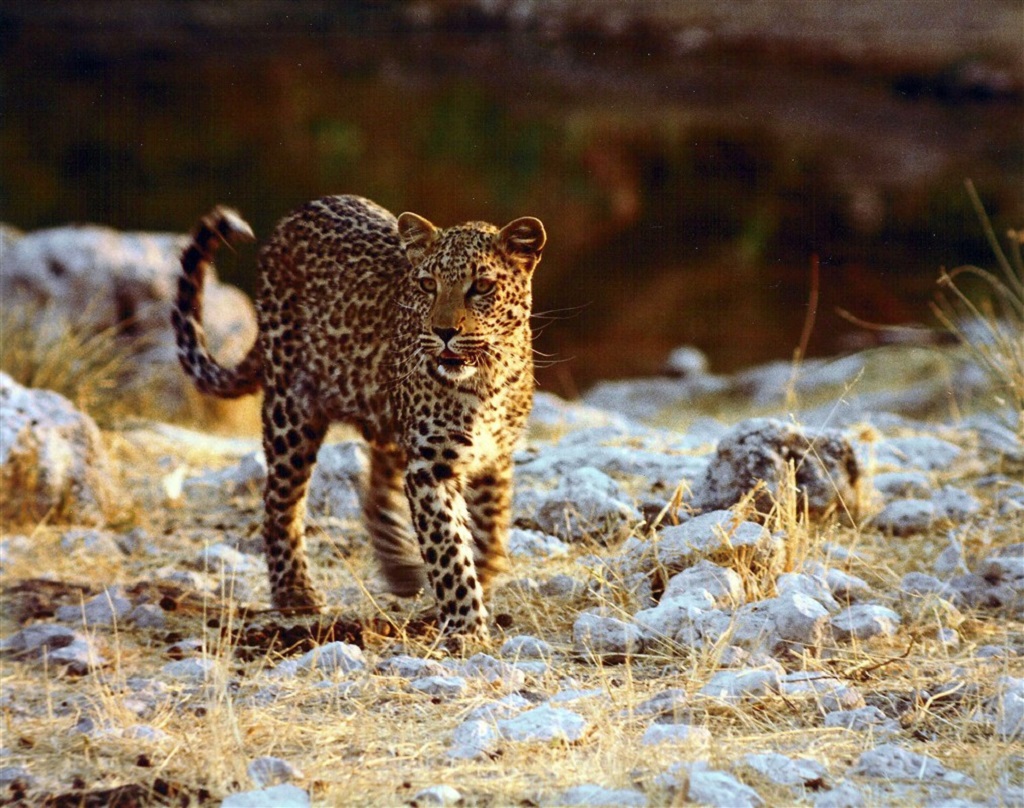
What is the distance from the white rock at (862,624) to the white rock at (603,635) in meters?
0.69

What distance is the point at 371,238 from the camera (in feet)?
22.0

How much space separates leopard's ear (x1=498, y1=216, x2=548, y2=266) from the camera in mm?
5812

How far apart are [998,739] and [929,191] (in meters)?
21.5

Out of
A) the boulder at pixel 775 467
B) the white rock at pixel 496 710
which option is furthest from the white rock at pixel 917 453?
the white rock at pixel 496 710

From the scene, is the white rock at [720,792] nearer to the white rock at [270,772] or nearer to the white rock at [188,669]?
the white rock at [270,772]

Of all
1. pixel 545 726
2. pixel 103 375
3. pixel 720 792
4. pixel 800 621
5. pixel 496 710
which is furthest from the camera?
pixel 103 375

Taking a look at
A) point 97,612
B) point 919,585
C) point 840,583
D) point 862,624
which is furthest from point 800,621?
point 97,612

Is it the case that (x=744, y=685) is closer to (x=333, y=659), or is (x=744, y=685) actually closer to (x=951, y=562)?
(x=333, y=659)

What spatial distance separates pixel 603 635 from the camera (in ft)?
18.6

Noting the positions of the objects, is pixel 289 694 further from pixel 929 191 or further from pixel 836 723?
pixel 929 191

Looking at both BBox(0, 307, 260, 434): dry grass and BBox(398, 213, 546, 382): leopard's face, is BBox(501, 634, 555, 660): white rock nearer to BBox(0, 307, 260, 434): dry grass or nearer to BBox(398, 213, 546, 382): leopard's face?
BBox(398, 213, 546, 382): leopard's face

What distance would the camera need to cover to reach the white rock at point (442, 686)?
518 centimetres

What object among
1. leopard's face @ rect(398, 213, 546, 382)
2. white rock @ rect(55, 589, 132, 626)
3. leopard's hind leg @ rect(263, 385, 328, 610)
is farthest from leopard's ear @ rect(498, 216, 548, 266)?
white rock @ rect(55, 589, 132, 626)

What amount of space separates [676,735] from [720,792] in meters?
0.45
